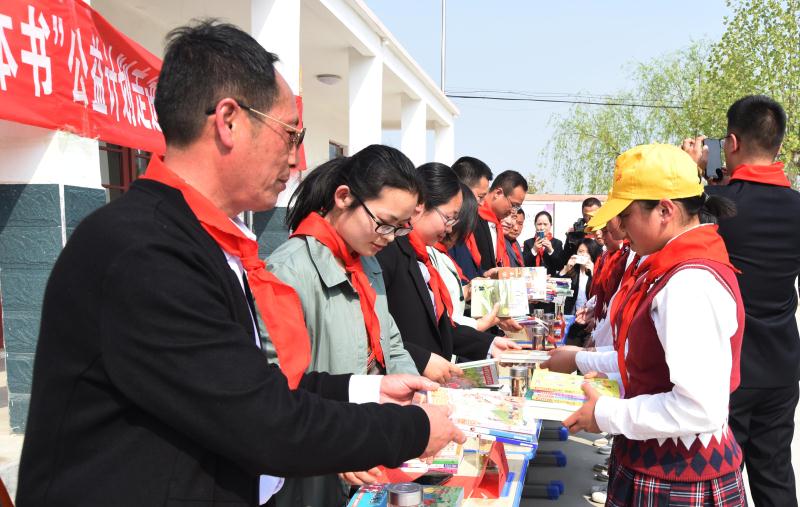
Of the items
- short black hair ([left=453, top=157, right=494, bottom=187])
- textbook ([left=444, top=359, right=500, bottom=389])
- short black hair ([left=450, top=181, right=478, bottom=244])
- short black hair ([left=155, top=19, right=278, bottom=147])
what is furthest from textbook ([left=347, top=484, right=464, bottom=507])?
short black hair ([left=453, top=157, right=494, bottom=187])

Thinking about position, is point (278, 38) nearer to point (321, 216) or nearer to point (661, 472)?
point (321, 216)

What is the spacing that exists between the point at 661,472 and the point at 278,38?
16.0ft

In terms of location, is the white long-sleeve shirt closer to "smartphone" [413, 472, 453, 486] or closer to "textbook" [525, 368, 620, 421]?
"textbook" [525, 368, 620, 421]

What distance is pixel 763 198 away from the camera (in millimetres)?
2816

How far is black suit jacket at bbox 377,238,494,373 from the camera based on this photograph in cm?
272

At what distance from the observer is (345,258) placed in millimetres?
2156

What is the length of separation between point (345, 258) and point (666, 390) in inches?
41.3

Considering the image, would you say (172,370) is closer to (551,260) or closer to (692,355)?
(692,355)

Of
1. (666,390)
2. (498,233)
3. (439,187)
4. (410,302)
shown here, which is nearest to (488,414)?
(666,390)

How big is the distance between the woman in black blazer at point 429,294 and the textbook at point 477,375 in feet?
0.20

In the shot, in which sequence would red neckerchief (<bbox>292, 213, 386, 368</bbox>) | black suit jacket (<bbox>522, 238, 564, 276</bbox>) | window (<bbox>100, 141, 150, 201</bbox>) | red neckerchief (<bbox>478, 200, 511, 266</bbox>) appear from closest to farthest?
1. red neckerchief (<bbox>292, 213, 386, 368</bbox>)
2. red neckerchief (<bbox>478, 200, 511, 266</bbox>)
3. window (<bbox>100, 141, 150, 201</bbox>)
4. black suit jacket (<bbox>522, 238, 564, 276</bbox>)

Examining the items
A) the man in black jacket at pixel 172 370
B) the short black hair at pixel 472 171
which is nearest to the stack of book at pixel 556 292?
the short black hair at pixel 472 171

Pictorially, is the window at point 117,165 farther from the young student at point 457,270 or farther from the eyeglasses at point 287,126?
the eyeglasses at point 287,126

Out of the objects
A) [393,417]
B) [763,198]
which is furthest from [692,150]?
[393,417]
